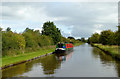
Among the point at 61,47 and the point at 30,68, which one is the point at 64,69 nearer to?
the point at 30,68

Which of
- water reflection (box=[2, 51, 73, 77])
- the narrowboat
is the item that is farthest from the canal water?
the narrowboat

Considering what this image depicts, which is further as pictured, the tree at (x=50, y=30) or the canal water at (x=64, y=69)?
the tree at (x=50, y=30)

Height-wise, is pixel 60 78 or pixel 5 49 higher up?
pixel 5 49

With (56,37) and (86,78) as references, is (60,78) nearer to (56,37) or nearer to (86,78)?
(86,78)

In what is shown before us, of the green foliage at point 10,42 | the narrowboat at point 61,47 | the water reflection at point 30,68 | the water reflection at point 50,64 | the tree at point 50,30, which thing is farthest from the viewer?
the tree at point 50,30

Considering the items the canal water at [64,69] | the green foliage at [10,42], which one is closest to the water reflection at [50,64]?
the canal water at [64,69]

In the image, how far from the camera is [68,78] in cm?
1205

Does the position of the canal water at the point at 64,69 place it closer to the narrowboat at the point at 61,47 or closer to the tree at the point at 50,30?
the narrowboat at the point at 61,47

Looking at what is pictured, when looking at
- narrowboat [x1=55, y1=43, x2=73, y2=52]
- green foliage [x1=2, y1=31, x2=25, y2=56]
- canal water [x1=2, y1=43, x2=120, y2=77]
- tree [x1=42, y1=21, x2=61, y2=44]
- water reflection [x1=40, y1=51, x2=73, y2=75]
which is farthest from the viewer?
tree [x1=42, y1=21, x2=61, y2=44]

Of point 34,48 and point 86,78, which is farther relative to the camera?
point 34,48

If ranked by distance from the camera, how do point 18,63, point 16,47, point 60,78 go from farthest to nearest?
1. point 16,47
2. point 18,63
3. point 60,78

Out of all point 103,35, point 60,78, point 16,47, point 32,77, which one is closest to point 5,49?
point 16,47

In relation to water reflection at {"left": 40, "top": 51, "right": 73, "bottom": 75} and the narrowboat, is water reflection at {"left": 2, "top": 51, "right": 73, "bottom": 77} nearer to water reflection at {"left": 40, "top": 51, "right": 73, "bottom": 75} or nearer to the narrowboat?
water reflection at {"left": 40, "top": 51, "right": 73, "bottom": 75}

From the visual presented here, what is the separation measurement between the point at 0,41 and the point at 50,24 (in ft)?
127
